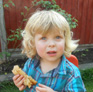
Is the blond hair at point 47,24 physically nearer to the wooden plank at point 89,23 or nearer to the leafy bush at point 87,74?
the leafy bush at point 87,74

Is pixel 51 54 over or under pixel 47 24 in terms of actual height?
under

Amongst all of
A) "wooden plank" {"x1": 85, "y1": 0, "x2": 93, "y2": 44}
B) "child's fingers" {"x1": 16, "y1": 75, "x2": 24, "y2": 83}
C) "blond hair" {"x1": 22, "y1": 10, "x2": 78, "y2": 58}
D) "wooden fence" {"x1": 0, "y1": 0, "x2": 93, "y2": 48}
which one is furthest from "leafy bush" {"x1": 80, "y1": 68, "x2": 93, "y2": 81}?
"child's fingers" {"x1": 16, "y1": 75, "x2": 24, "y2": 83}

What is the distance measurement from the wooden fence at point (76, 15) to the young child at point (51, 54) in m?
2.55

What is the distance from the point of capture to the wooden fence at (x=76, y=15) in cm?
395

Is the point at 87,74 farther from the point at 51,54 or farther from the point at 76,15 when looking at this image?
the point at 51,54

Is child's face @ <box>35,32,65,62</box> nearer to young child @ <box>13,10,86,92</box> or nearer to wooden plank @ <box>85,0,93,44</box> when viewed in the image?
young child @ <box>13,10,86,92</box>

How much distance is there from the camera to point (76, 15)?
4867mm

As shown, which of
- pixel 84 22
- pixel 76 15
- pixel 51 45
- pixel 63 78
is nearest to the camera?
pixel 51 45

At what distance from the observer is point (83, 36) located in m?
5.25

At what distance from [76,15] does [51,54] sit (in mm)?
3850

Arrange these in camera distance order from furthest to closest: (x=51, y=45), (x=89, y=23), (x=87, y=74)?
(x=89, y=23)
(x=87, y=74)
(x=51, y=45)

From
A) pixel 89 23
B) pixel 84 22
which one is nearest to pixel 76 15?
pixel 84 22

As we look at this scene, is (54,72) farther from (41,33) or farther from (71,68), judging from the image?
(41,33)

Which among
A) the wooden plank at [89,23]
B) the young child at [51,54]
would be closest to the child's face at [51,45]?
the young child at [51,54]
